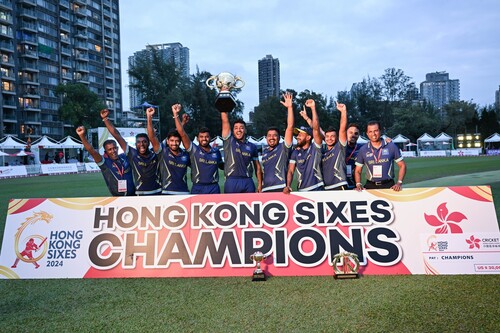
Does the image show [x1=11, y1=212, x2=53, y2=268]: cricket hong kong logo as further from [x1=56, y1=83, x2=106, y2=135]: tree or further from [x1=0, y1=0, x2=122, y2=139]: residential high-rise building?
[x1=0, y1=0, x2=122, y2=139]: residential high-rise building

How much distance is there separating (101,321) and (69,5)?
92.1m

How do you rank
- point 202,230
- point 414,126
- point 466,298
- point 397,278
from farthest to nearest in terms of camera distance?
point 414,126 < point 202,230 < point 397,278 < point 466,298

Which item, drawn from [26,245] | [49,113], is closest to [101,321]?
[26,245]

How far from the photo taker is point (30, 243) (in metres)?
5.28

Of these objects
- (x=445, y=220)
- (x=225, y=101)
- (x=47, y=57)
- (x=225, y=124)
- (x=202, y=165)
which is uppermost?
(x=47, y=57)

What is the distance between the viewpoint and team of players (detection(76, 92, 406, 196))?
20.2 feet

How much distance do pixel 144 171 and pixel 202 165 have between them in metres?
1.00

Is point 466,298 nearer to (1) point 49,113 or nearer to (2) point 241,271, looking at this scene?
(2) point 241,271

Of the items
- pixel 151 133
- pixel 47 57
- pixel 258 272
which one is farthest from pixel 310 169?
pixel 47 57

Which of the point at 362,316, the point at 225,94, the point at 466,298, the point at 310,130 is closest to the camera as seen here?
the point at 362,316

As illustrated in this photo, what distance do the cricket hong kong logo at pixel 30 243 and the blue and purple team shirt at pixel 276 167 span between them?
10.6 feet

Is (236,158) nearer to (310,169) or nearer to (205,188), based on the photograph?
(205,188)

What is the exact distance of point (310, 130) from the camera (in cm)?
671

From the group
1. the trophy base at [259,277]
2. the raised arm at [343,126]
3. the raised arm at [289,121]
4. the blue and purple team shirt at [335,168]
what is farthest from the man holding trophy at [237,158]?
the trophy base at [259,277]
